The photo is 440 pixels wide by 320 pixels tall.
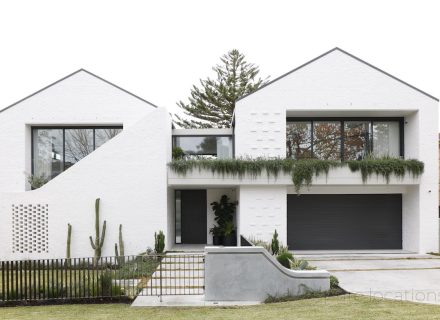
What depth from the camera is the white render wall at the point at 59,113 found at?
19.4 m

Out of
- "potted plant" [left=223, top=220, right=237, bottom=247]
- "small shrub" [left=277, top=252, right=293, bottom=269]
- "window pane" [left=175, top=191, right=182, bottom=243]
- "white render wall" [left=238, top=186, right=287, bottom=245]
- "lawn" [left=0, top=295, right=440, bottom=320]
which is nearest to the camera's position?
"lawn" [left=0, top=295, right=440, bottom=320]

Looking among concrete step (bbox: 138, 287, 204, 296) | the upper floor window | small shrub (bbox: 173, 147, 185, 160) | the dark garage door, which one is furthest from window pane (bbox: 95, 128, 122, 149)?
concrete step (bbox: 138, 287, 204, 296)

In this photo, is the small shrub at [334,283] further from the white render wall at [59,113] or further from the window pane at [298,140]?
the white render wall at [59,113]

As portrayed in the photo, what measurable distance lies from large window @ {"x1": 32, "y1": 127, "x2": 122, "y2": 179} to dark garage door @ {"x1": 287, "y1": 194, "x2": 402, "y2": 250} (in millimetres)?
9379

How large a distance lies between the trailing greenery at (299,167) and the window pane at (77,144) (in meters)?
6.01

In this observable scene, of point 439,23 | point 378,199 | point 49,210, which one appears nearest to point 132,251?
point 49,210

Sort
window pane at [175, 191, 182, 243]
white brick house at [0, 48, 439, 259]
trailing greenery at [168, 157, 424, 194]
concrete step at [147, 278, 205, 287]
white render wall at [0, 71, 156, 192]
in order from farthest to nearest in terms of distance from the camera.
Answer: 1. window pane at [175, 191, 182, 243]
2. white render wall at [0, 71, 156, 192]
3. trailing greenery at [168, 157, 424, 194]
4. white brick house at [0, 48, 439, 259]
5. concrete step at [147, 278, 205, 287]

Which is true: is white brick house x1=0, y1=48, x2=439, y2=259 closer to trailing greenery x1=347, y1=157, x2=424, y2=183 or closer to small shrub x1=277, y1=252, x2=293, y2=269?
trailing greenery x1=347, y1=157, x2=424, y2=183

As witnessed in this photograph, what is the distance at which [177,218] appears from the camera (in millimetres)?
19766

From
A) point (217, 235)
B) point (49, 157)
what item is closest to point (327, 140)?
point (217, 235)

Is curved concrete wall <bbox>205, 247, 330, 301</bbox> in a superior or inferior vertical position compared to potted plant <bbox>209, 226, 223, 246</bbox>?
superior

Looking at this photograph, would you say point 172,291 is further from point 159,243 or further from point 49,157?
point 49,157

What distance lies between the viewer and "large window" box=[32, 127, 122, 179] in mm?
19812

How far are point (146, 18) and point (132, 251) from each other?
30.1 ft
